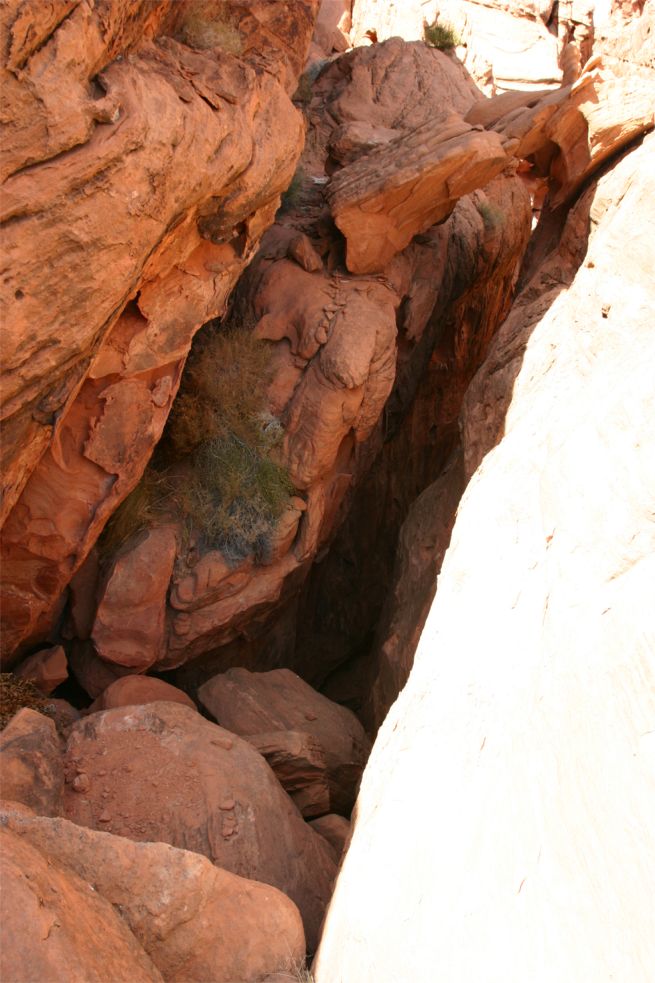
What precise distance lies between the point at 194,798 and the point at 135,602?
248 centimetres

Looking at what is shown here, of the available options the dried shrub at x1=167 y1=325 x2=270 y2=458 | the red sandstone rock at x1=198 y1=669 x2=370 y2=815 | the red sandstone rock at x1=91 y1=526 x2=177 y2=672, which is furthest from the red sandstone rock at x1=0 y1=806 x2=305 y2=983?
the dried shrub at x1=167 y1=325 x2=270 y2=458

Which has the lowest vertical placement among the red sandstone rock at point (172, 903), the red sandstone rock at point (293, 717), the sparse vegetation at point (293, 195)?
the red sandstone rock at point (293, 717)

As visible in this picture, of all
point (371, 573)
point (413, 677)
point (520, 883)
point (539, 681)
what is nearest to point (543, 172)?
point (371, 573)

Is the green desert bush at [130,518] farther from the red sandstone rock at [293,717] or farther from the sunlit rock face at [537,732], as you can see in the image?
the sunlit rock face at [537,732]

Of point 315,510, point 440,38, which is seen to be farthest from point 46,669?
point 440,38

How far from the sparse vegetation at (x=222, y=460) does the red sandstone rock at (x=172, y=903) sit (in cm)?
430

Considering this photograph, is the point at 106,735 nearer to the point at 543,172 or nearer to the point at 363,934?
the point at 363,934

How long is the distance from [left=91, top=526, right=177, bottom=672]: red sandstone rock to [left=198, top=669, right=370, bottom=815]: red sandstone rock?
28.9 inches

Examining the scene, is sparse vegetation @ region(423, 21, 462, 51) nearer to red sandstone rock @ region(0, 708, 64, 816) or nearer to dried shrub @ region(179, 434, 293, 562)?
dried shrub @ region(179, 434, 293, 562)

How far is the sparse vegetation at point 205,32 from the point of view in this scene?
20.9 feet

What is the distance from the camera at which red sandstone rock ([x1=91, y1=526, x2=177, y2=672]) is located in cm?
764

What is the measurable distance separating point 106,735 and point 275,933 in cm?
229

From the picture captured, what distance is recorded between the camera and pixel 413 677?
16.1 feet

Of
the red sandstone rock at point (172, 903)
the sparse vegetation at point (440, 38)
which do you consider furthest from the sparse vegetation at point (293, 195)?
the red sandstone rock at point (172, 903)
